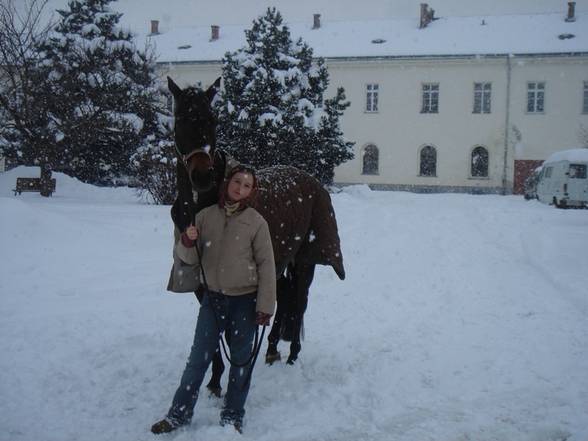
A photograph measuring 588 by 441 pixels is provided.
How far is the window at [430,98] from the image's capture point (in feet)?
118

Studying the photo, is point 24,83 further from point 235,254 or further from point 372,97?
point 372,97

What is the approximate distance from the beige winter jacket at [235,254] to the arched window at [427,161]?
111 ft

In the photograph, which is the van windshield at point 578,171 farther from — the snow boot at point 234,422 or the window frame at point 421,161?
the snow boot at point 234,422

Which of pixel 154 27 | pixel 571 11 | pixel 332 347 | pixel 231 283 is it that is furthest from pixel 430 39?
pixel 231 283

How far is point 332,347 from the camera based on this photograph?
17.4 feet

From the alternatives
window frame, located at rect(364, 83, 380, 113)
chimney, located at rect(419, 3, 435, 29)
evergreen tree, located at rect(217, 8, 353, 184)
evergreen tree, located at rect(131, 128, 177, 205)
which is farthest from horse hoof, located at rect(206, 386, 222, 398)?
chimney, located at rect(419, 3, 435, 29)

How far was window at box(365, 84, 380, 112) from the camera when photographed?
36656 millimetres

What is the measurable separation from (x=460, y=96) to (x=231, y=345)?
114 feet

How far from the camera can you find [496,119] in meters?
34.9

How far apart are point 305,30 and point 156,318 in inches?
1485

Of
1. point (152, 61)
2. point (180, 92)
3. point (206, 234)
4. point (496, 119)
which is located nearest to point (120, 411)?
point (206, 234)

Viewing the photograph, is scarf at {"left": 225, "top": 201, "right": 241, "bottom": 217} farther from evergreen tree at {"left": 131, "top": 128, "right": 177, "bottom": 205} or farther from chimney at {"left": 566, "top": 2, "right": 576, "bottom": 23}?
chimney at {"left": 566, "top": 2, "right": 576, "bottom": 23}

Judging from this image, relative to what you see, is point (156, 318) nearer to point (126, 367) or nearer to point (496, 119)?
point (126, 367)

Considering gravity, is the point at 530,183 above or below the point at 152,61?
below
